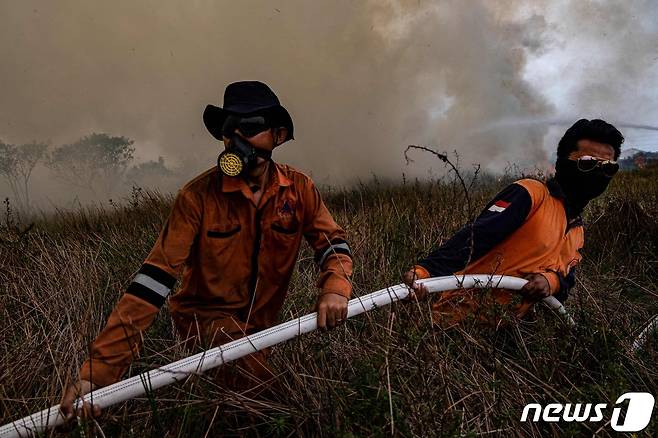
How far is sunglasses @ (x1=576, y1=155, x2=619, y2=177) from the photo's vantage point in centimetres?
305

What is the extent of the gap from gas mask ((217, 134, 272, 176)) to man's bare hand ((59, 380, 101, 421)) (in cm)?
103

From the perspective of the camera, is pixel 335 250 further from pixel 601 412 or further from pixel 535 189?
pixel 601 412

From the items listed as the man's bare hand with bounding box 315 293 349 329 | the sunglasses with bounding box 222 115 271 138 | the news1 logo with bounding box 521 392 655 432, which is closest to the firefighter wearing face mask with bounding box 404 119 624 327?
the man's bare hand with bounding box 315 293 349 329

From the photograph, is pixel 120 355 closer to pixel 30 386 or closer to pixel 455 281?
pixel 30 386

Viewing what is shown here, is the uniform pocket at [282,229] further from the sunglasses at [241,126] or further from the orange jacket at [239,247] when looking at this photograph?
the sunglasses at [241,126]

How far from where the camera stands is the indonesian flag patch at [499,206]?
282 centimetres

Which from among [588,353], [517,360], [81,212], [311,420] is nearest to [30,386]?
[311,420]

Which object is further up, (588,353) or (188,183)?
(188,183)

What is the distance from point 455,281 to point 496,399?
0.58 m

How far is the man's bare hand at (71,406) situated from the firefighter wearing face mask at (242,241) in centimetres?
32

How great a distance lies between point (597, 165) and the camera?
3.05 meters

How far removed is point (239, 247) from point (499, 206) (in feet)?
4.63

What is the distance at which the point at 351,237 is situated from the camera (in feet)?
16.4

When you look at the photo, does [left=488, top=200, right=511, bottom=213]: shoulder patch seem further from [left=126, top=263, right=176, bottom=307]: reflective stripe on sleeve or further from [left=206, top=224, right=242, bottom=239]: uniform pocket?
[left=126, top=263, right=176, bottom=307]: reflective stripe on sleeve
